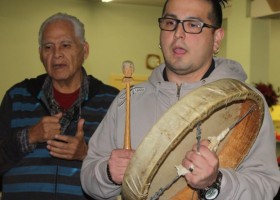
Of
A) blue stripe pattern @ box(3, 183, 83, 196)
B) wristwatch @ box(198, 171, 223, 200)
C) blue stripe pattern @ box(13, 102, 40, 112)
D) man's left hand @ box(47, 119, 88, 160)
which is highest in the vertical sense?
blue stripe pattern @ box(13, 102, 40, 112)

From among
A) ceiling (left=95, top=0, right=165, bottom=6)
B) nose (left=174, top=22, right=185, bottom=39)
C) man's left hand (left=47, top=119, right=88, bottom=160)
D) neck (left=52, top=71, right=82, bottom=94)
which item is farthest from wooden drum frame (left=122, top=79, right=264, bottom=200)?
ceiling (left=95, top=0, right=165, bottom=6)

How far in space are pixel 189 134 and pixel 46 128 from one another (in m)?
0.97

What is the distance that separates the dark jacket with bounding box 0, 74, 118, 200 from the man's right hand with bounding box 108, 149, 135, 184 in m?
0.74

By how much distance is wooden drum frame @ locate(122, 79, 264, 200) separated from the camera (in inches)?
Result: 34.8

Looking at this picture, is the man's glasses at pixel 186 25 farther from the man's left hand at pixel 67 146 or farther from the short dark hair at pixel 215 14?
the man's left hand at pixel 67 146

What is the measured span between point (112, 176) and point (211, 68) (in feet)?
1.72

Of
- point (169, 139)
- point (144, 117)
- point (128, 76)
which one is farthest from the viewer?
point (144, 117)

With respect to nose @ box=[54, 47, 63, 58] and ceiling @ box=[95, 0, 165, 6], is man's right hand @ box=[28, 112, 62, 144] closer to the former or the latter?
nose @ box=[54, 47, 63, 58]

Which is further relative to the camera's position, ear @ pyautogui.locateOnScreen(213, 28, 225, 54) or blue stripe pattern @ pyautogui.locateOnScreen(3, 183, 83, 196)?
blue stripe pattern @ pyautogui.locateOnScreen(3, 183, 83, 196)

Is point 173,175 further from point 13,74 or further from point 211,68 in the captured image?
point 13,74

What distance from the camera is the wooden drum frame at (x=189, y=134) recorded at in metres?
0.88

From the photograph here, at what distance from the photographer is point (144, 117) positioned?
142 cm

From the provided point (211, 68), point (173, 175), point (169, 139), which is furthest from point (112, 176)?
point (211, 68)

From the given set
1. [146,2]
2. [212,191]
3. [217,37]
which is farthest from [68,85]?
[146,2]
